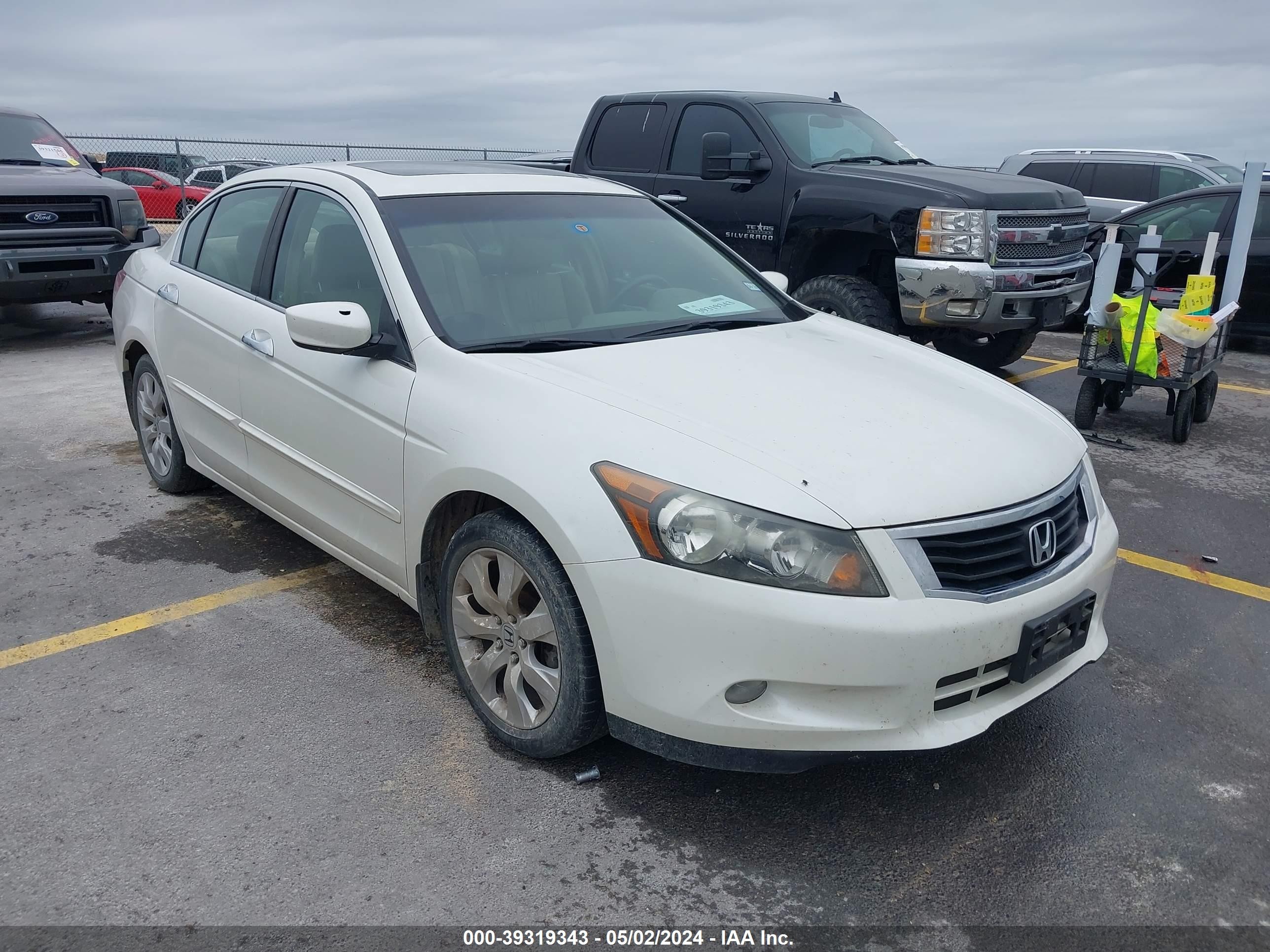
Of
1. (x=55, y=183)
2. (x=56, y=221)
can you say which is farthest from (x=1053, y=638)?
(x=55, y=183)

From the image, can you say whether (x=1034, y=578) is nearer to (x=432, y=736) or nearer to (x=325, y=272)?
(x=432, y=736)

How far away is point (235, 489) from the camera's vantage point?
14.6 feet

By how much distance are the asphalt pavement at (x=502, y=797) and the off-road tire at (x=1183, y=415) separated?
2.68 m

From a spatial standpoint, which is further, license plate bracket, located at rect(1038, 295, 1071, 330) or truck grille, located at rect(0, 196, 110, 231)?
truck grille, located at rect(0, 196, 110, 231)

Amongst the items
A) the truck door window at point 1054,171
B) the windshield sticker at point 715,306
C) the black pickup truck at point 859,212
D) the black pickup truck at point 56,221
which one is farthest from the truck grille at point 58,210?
the truck door window at point 1054,171

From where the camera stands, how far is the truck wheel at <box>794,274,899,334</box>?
7211 mm

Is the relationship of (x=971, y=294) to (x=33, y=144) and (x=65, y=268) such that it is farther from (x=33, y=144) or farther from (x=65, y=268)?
(x=33, y=144)

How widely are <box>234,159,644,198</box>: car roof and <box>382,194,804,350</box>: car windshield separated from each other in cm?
6

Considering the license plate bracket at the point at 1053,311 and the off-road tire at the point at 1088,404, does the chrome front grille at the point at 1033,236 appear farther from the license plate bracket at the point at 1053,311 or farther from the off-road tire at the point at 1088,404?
the off-road tire at the point at 1088,404

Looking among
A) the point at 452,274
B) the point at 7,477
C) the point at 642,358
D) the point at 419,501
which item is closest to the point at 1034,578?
the point at 642,358

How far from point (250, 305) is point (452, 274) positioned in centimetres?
109

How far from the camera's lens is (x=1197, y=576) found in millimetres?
4551

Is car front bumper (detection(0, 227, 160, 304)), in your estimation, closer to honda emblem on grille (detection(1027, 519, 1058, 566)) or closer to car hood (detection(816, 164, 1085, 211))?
car hood (detection(816, 164, 1085, 211))

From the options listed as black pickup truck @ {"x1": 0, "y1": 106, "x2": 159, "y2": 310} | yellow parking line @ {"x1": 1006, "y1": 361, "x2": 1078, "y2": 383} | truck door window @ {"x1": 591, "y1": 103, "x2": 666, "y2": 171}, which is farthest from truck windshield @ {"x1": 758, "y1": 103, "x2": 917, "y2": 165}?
black pickup truck @ {"x1": 0, "y1": 106, "x2": 159, "y2": 310}
